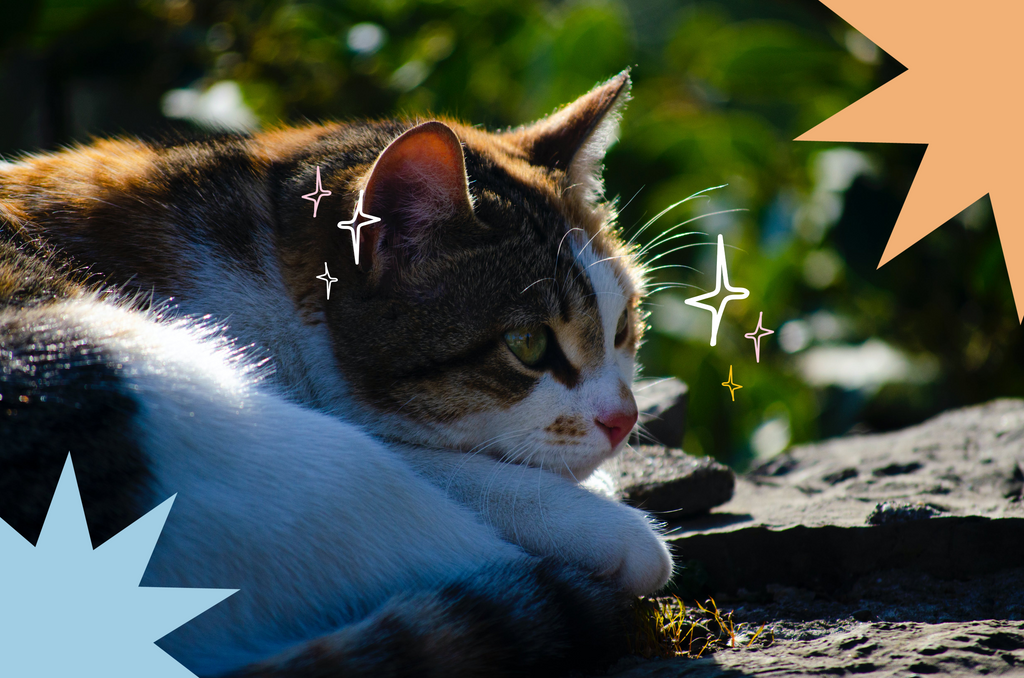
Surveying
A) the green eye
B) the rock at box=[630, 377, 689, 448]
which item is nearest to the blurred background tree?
the rock at box=[630, 377, 689, 448]

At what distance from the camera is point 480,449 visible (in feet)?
5.30

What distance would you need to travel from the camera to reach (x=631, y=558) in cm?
146

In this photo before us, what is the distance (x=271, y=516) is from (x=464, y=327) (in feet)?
1.76

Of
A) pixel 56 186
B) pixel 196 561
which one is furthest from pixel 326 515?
pixel 56 186

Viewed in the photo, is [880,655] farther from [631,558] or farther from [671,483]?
[671,483]

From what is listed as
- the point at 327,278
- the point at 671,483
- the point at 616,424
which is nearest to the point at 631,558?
the point at 616,424

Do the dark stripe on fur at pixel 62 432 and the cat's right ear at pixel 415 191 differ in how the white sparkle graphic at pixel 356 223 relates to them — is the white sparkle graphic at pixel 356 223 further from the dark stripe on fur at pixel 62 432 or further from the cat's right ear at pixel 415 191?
the dark stripe on fur at pixel 62 432

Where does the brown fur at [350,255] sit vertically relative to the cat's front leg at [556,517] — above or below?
above

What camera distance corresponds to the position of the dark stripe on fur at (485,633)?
1.09m

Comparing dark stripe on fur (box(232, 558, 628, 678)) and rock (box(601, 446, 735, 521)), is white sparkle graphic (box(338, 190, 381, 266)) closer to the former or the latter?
dark stripe on fur (box(232, 558, 628, 678))

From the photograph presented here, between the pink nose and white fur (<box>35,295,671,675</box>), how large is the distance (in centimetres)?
19

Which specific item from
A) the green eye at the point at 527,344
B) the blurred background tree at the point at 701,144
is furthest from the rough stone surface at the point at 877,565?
the blurred background tree at the point at 701,144

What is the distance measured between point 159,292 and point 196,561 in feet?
2.13

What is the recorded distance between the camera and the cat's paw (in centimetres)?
145
